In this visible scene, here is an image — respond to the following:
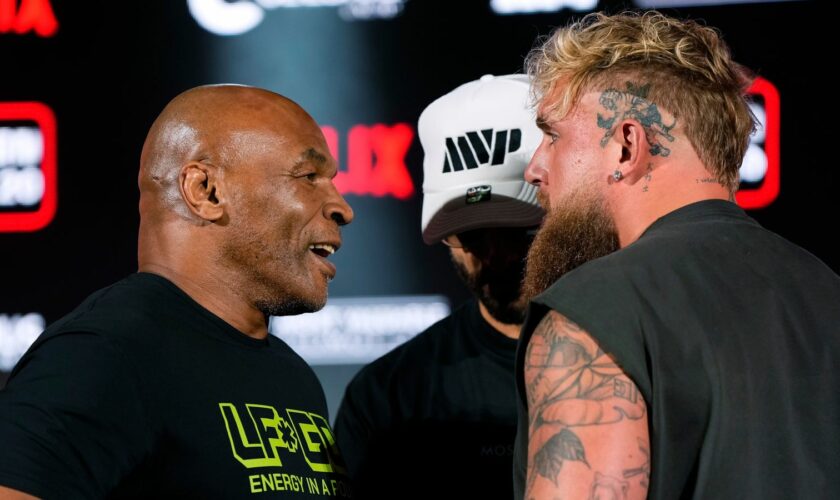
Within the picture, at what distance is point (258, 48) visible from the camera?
288 cm

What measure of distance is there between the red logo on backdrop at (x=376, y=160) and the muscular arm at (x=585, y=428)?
5.58 ft

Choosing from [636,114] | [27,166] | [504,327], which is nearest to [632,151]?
[636,114]

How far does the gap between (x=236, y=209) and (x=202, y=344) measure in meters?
0.21

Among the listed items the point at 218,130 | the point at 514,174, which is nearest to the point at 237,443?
the point at 218,130

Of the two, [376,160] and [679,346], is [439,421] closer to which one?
[376,160]

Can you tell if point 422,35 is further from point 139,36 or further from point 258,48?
point 139,36

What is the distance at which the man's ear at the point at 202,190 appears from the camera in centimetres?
166

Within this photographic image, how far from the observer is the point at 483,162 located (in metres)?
2.12

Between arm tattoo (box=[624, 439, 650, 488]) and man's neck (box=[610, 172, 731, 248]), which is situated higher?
man's neck (box=[610, 172, 731, 248])

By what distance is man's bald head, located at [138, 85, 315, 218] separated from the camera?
1676 millimetres

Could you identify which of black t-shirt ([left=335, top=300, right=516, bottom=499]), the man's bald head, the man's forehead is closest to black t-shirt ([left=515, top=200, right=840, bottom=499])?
the man's forehead

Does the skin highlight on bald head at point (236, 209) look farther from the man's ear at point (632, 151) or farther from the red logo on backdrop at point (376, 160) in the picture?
the red logo on backdrop at point (376, 160)

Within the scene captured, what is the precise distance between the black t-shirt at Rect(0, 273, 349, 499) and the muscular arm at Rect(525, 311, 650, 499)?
0.49 meters

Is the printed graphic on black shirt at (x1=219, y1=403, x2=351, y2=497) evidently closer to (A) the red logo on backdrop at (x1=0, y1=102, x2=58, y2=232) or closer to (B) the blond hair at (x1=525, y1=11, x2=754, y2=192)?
(B) the blond hair at (x1=525, y1=11, x2=754, y2=192)
